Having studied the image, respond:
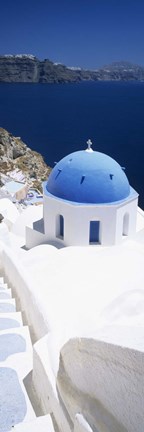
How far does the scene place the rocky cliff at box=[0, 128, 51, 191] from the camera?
132 feet

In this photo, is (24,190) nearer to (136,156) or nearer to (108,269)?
(108,269)

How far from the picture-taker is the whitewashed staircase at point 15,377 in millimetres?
4875

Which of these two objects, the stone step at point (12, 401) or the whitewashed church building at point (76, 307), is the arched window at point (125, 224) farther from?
the stone step at point (12, 401)

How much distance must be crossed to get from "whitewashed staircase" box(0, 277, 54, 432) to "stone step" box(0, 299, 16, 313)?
36 millimetres

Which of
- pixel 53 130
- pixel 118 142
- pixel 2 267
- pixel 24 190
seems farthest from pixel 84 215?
pixel 53 130

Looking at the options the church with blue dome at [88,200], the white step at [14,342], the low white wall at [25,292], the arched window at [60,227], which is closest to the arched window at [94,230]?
the church with blue dome at [88,200]

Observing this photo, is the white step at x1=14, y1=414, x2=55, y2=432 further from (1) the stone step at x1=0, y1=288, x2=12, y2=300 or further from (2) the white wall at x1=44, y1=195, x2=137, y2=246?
(2) the white wall at x1=44, y1=195, x2=137, y2=246

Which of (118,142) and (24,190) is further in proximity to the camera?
→ (118,142)

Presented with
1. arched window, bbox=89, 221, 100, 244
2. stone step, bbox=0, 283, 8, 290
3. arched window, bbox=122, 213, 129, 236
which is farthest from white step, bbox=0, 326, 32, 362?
arched window, bbox=122, 213, 129, 236

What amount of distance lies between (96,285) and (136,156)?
4800 centimetres

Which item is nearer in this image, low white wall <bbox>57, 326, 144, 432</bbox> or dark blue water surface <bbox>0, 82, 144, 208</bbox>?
low white wall <bbox>57, 326, 144, 432</bbox>

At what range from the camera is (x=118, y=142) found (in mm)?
64438

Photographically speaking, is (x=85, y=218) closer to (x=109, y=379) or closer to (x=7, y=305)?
(x=7, y=305)

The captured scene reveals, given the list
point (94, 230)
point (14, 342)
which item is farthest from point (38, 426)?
point (94, 230)
